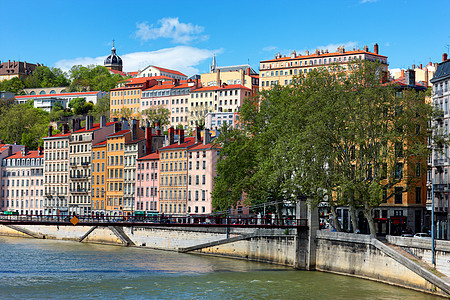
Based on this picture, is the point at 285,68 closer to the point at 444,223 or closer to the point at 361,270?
the point at 444,223

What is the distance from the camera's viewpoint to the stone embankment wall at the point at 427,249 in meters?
40.3

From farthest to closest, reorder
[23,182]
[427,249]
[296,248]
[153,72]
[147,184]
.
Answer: [153,72] < [23,182] < [147,184] < [296,248] < [427,249]

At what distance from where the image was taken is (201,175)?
289 ft

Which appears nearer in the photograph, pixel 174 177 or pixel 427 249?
pixel 427 249

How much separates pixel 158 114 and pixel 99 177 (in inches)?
1914

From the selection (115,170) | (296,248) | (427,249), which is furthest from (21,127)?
(427,249)

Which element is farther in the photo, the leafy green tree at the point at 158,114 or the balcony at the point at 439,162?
the leafy green tree at the point at 158,114

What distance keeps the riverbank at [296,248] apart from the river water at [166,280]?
0.79 metres

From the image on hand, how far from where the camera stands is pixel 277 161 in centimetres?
5462

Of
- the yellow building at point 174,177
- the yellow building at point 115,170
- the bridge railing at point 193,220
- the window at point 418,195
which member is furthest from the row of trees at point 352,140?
the yellow building at point 115,170

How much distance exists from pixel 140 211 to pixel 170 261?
35.1 m

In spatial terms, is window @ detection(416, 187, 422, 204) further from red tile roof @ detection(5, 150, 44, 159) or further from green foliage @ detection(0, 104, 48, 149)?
green foliage @ detection(0, 104, 48, 149)

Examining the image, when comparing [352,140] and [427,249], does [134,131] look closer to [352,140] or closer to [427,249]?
[352,140]

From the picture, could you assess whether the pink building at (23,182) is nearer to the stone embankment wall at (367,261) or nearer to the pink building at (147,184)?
the pink building at (147,184)
